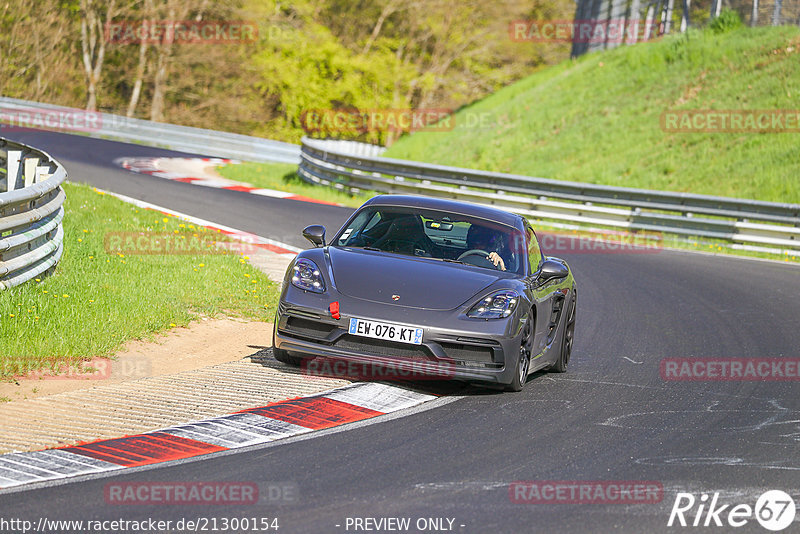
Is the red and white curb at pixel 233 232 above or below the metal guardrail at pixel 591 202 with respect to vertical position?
below

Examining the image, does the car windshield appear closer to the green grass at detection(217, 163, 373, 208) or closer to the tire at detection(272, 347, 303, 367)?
the tire at detection(272, 347, 303, 367)

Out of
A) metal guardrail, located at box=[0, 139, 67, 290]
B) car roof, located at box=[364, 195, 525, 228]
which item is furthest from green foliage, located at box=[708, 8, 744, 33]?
car roof, located at box=[364, 195, 525, 228]

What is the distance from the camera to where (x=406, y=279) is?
25.5 feet

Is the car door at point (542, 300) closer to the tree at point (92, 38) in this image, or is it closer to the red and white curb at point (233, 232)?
the red and white curb at point (233, 232)

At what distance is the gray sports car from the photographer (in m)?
7.40

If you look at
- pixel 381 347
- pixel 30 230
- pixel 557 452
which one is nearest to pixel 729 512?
pixel 557 452

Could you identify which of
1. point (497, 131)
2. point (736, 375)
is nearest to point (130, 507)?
point (736, 375)

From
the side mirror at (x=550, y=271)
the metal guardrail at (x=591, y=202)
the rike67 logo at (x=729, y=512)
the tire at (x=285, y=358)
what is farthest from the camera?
the metal guardrail at (x=591, y=202)

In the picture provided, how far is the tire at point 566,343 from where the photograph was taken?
9.14 metres

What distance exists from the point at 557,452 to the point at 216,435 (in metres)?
1.97

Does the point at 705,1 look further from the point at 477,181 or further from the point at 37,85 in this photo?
the point at 37,85

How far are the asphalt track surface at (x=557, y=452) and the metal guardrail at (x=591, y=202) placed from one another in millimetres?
9022

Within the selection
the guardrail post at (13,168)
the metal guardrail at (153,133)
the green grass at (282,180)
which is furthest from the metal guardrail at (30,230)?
the metal guardrail at (153,133)

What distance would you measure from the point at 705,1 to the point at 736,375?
1075 inches
